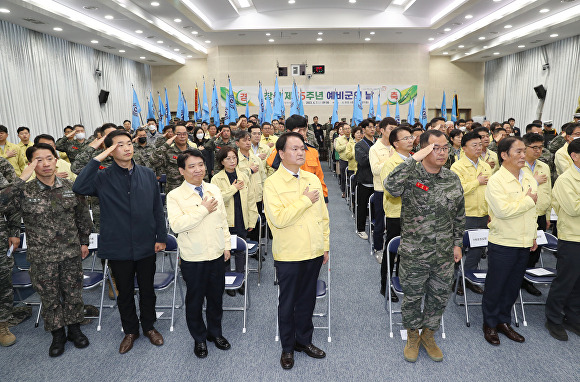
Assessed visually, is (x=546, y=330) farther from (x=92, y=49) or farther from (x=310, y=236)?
(x=92, y=49)

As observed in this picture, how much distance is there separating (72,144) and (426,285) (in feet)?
25.3

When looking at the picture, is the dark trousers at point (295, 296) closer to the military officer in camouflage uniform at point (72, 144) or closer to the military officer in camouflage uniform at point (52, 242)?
Answer: the military officer in camouflage uniform at point (52, 242)

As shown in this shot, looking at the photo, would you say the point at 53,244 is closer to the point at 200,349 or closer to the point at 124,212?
the point at 124,212

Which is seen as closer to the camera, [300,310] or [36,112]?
[300,310]

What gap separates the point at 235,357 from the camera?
3121 millimetres

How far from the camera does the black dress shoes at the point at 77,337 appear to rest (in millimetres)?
3301

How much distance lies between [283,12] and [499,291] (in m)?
13.5

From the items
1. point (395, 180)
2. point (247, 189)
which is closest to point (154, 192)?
point (247, 189)

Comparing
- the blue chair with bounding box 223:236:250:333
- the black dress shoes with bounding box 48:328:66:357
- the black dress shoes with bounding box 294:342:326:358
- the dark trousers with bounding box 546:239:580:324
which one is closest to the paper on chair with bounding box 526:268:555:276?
the dark trousers with bounding box 546:239:580:324

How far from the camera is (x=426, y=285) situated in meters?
2.98

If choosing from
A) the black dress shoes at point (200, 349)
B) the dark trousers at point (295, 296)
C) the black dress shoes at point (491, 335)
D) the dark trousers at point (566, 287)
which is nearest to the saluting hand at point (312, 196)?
the dark trousers at point (295, 296)

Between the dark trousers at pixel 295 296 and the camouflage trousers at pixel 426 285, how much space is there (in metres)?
0.73

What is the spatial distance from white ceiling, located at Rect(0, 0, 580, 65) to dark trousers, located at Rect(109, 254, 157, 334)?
26.4 ft

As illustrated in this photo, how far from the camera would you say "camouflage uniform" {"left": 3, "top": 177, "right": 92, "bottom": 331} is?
314cm
